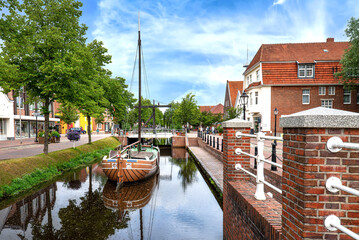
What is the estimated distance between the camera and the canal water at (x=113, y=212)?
19.4 feet

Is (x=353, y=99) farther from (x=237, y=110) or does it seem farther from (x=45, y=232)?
(x=45, y=232)

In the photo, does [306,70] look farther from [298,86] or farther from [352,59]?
[352,59]

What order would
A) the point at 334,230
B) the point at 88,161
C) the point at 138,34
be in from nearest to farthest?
the point at 334,230 → the point at 88,161 → the point at 138,34

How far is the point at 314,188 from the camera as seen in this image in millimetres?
1723

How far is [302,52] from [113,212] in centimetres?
2964

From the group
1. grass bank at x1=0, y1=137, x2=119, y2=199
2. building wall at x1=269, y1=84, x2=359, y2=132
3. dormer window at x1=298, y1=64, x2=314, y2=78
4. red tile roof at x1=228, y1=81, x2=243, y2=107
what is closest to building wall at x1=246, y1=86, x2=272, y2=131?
building wall at x1=269, y1=84, x2=359, y2=132

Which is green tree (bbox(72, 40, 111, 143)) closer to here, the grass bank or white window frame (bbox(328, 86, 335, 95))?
the grass bank

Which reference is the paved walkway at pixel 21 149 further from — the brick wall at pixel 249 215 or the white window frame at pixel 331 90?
the white window frame at pixel 331 90

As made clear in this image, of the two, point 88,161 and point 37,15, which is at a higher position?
point 37,15

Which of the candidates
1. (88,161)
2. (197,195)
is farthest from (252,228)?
(88,161)

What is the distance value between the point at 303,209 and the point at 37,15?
45.7 feet

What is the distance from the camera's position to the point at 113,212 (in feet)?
24.2

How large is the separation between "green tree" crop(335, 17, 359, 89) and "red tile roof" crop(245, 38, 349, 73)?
324 cm

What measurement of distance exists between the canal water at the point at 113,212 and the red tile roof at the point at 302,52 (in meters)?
22.3
